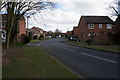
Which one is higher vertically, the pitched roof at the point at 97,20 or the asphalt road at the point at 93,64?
the pitched roof at the point at 97,20

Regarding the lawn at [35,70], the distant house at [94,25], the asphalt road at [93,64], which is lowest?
the asphalt road at [93,64]

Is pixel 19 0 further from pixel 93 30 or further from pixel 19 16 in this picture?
pixel 93 30

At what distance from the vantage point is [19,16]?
25531 millimetres

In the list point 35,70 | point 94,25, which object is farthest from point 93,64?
point 94,25

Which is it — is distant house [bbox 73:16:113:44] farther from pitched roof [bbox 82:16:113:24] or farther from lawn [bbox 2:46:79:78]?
lawn [bbox 2:46:79:78]

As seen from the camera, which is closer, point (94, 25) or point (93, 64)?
point (93, 64)

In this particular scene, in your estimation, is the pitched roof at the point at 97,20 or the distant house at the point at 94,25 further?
the pitched roof at the point at 97,20

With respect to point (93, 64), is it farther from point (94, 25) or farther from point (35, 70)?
point (94, 25)

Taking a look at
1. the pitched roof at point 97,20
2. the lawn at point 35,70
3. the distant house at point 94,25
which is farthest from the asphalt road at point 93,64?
the pitched roof at point 97,20

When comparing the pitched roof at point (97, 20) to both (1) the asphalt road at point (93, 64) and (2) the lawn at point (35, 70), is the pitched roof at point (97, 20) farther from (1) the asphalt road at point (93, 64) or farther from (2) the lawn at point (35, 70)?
(2) the lawn at point (35, 70)

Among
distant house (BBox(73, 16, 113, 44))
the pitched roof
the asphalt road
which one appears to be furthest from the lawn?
the pitched roof

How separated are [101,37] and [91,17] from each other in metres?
21.9

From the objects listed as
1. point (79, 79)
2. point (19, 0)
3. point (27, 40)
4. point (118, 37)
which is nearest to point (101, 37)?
point (118, 37)

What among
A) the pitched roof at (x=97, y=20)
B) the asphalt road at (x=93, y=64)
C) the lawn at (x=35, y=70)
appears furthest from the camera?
the pitched roof at (x=97, y=20)
